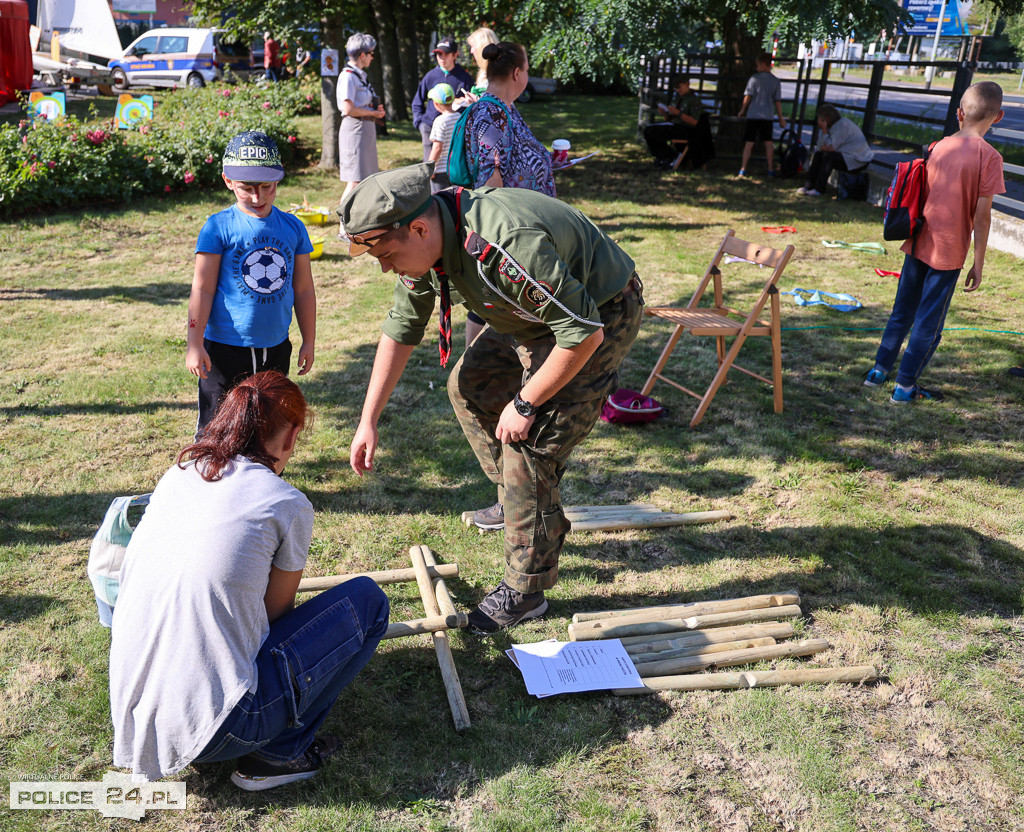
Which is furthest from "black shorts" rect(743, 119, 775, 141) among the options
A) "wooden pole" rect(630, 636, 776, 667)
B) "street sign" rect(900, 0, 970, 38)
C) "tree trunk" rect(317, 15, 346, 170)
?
"street sign" rect(900, 0, 970, 38)

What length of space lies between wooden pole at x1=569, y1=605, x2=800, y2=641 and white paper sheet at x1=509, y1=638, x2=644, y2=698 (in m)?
0.04

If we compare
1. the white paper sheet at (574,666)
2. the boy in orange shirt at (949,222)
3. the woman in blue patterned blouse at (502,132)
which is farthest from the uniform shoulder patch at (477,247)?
the boy in orange shirt at (949,222)

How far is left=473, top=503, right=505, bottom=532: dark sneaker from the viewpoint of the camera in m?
4.14

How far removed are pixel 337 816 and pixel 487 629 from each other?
106cm

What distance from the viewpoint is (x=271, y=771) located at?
2576mm

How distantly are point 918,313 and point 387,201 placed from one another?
178 inches

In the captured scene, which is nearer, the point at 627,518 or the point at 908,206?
the point at 627,518

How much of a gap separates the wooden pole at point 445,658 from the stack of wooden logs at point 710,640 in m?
0.57

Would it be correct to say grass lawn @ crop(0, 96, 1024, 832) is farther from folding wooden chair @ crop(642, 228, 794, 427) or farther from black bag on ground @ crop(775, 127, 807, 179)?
black bag on ground @ crop(775, 127, 807, 179)

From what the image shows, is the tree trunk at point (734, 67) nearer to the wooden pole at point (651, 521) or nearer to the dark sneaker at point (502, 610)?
the wooden pole at point (651, 521)

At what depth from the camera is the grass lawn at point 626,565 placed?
2650 mm

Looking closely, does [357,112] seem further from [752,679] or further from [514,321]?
[752,679]

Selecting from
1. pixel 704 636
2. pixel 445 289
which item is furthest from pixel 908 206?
pixel 445 289

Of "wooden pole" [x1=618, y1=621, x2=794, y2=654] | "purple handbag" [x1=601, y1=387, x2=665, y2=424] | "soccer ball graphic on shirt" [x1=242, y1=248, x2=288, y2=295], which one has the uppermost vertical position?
"soccer ball graphic on shirt" [x1=242, y1=248, x2=288, y2=295]
